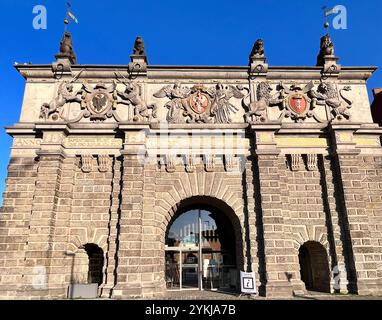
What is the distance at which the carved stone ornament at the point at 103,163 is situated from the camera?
1305 cm

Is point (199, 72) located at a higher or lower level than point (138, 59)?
lower

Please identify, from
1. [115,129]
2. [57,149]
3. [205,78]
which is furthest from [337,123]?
[57,149]

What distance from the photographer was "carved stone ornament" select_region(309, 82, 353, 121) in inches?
549

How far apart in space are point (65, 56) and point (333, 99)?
12.5 meters

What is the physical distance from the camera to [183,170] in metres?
13.2

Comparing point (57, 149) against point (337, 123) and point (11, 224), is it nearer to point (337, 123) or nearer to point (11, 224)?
point (11, 224)

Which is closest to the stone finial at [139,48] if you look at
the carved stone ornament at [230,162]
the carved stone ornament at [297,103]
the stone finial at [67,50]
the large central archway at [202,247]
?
Result: the stone finial at [67,50]

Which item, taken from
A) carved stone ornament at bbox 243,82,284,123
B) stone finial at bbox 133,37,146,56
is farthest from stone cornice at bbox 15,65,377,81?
carved stone ornament at bbox 243,82,284,123

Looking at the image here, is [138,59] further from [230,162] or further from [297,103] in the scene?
[297,103]

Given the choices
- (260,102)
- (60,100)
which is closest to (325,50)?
(260,102)

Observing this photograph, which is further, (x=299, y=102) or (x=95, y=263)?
(x=299, y=102)

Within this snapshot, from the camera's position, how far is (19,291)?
11086 millimetres

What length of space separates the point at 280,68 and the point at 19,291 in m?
14.2

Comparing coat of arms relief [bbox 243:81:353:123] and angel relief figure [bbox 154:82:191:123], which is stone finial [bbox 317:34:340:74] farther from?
angel relief figure [bbox 154:82:191:123]
